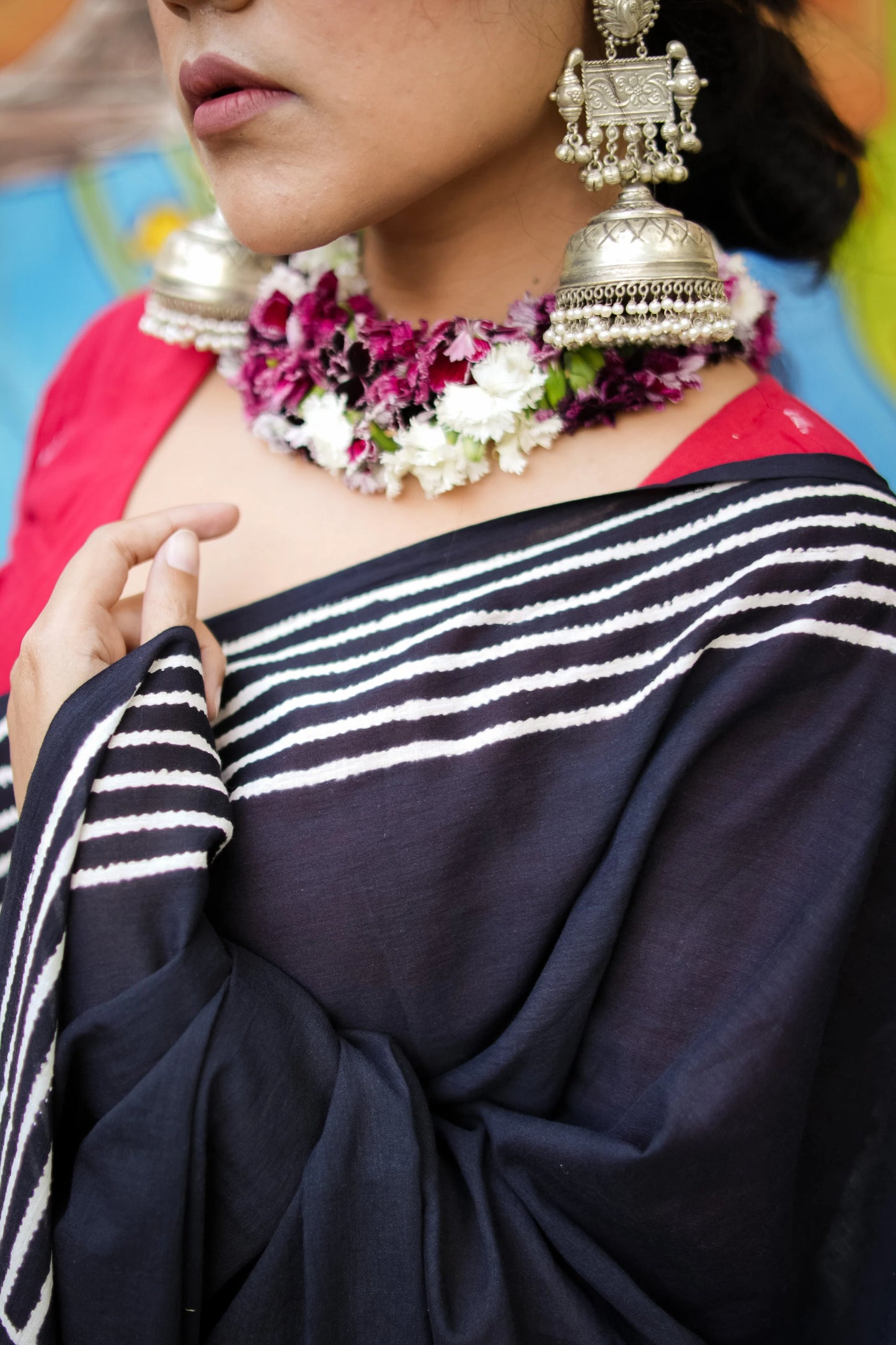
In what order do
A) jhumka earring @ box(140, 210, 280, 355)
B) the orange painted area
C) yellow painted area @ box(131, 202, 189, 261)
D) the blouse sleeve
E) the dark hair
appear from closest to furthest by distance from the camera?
the blouse sleeve
the dark hair
jhumka earring @ box(140, 210, 280, 355)
the orange painted area
yellow painted area @ box(131, 202, 189, 261)

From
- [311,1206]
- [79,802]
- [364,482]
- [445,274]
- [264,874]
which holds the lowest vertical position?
[311,1206]

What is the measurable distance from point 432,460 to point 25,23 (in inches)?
62.9

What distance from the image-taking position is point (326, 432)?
106 cm

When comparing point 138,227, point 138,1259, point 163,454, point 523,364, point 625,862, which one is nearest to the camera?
point 138,1259

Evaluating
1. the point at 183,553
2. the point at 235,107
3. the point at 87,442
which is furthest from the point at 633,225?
the point at 87,442

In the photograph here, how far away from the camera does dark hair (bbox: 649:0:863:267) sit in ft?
3.54

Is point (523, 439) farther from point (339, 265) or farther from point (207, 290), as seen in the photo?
point (207, 290)

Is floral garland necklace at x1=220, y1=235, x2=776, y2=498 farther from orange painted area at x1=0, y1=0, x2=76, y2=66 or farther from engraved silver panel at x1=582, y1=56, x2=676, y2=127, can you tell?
orange painted area at x1=0, y1=0, x2=76, y2=66

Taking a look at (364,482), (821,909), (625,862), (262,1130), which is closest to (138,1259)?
(262,1130)

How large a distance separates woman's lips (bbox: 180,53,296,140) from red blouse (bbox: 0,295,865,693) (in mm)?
408

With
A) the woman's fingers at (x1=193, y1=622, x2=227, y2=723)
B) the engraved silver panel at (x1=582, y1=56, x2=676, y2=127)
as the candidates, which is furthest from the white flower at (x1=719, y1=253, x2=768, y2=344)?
the woman's fingers at (x1=193, y1=622, x2=227, y2=723)

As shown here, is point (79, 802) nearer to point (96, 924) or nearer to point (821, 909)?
point (96, 924)

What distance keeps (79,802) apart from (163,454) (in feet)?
1.84

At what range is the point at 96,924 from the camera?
767mm
